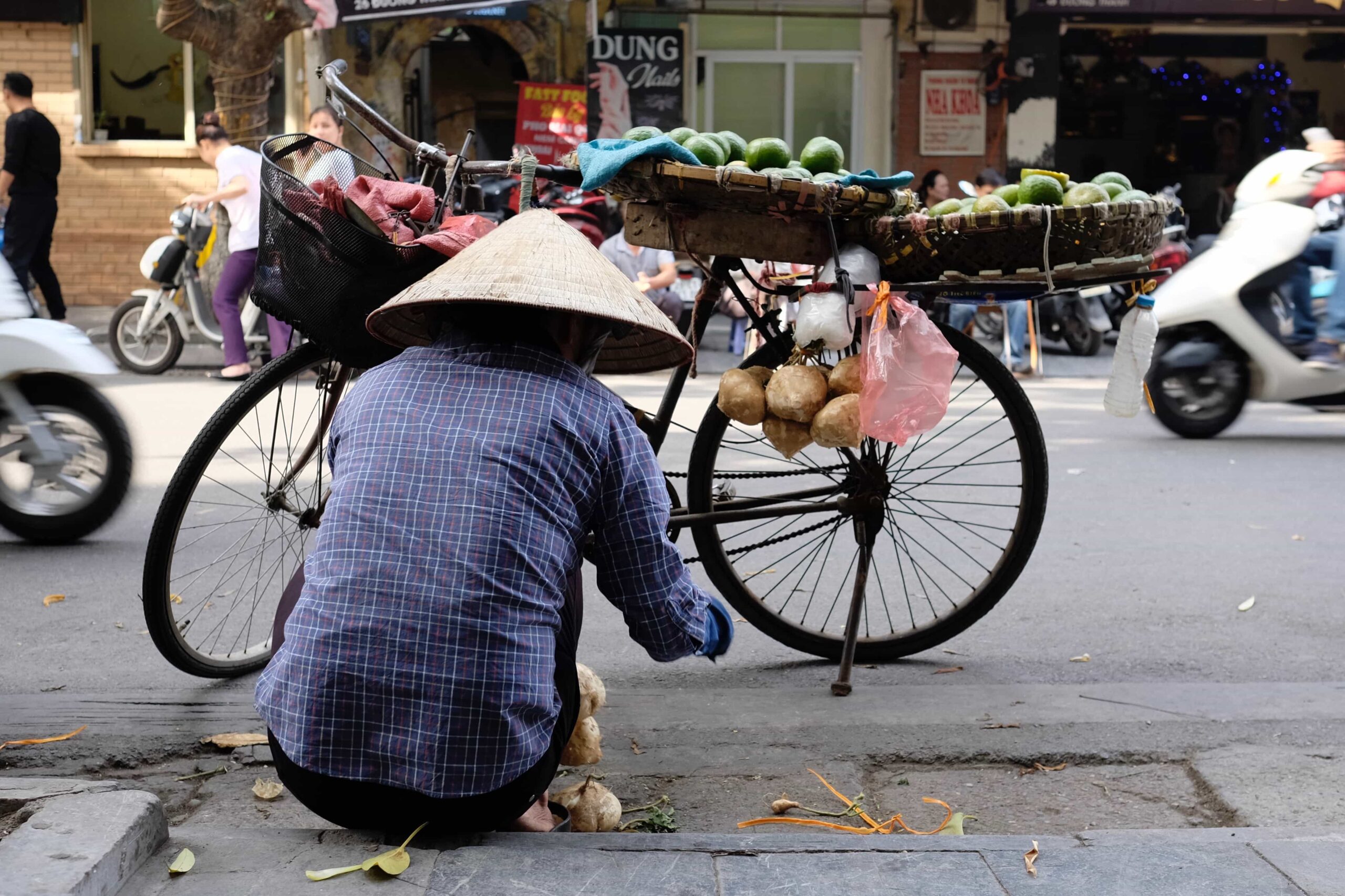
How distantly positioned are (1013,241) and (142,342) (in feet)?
27.6

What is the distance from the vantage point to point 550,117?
566 inches

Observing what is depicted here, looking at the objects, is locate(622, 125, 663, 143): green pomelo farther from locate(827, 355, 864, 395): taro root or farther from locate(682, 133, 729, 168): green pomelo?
locate(827, 355, 864, 395): taro root

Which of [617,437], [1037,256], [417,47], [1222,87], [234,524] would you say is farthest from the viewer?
[1222,87]

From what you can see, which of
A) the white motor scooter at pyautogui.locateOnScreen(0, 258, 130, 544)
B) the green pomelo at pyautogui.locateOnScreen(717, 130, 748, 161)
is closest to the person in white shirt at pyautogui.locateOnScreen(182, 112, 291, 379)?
the white motor scooter at pyautogui.locateOnScreen(0, 258, 130, 544)

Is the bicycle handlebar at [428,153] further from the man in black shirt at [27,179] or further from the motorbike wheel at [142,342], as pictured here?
the man in black shirt at [27,179]

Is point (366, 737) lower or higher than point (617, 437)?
lower

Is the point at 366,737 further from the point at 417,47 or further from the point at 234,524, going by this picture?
the point at 417,47

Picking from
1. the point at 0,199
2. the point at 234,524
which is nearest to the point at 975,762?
the point at 234,524

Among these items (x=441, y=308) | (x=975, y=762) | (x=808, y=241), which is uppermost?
(x=808, y=241)

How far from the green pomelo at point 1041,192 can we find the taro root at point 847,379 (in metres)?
0.56

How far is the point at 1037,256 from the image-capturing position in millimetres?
3248

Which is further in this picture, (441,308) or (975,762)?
(975,762)

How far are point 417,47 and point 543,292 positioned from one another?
12.9 meters

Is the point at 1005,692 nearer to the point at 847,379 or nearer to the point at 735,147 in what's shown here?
the point at 847,379
